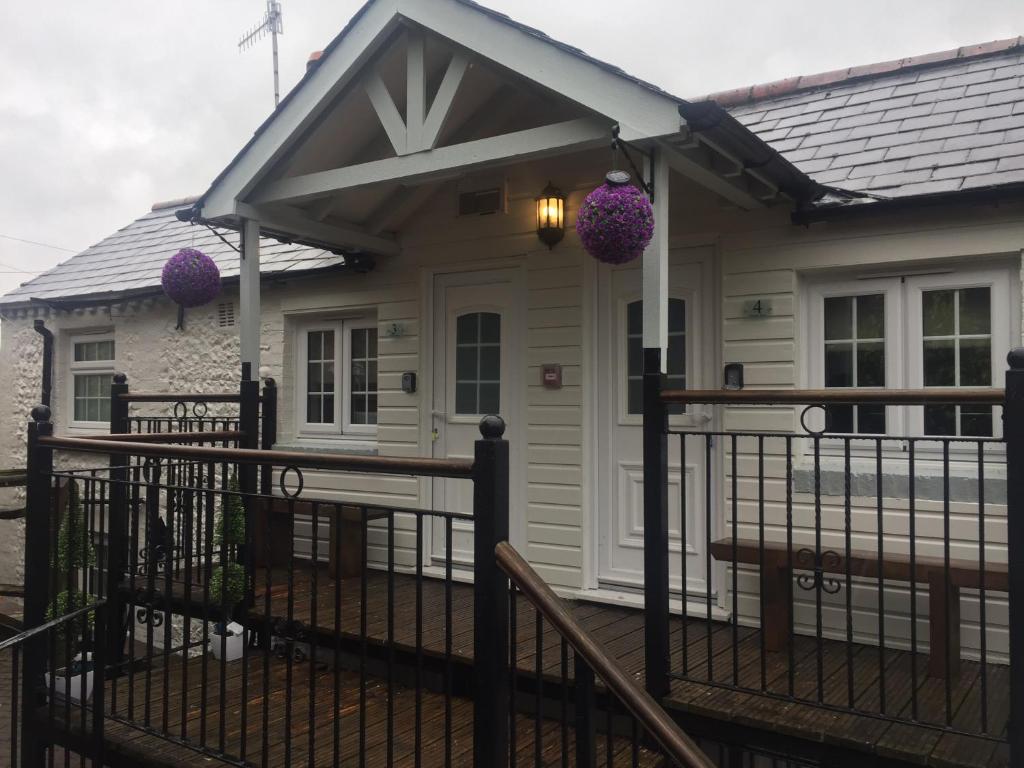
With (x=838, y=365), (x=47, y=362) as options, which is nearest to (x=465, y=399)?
(x=838, y=365)

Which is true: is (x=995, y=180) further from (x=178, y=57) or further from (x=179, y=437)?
(x=178, y=57)

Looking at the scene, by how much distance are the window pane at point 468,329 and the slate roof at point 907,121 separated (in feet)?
8.18

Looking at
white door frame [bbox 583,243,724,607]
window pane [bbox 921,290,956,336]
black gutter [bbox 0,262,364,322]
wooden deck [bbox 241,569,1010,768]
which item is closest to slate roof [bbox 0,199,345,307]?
black gutter [bbox 0,262,364,322]

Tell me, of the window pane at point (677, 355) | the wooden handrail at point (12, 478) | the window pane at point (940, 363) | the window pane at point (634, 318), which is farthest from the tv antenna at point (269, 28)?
the window pane at point (940, 363)

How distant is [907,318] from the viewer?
14.1 feet

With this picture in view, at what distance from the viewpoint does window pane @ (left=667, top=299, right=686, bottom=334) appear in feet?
16.3

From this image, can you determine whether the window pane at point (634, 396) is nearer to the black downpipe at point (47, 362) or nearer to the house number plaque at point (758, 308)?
the house number plaque at point (758, 308)

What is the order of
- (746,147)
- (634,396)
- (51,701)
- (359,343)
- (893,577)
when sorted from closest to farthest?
(51,701), (893,577), (746,147), (634,396), (359,343)

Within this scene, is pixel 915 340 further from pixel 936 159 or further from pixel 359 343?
pixel 359 343

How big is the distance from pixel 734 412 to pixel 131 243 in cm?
888

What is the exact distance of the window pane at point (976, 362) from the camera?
411 centimetres

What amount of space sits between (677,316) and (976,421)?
71.0 inches

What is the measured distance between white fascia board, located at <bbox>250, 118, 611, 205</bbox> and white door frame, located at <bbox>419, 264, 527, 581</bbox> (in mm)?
1238

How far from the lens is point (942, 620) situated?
3.53 meters
